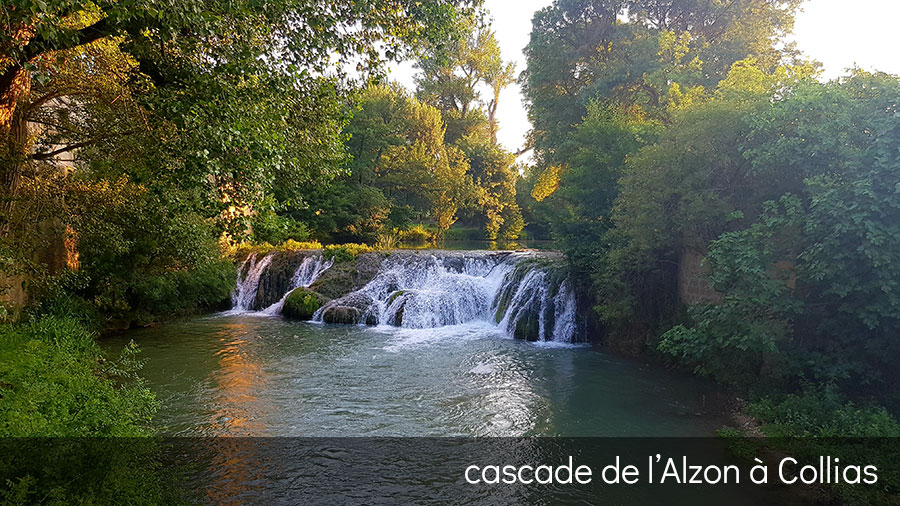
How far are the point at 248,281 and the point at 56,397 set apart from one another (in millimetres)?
14028

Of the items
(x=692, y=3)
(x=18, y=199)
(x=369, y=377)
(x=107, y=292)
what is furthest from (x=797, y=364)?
(x=692, y=3)

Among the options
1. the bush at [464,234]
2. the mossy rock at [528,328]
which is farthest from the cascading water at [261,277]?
the bush at [464,234]

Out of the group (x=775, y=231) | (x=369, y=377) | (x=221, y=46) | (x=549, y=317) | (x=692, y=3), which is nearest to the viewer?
(x=221, y=46)

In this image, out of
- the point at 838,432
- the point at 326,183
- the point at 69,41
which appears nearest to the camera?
the point at 69,41

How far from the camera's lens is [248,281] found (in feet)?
62.0

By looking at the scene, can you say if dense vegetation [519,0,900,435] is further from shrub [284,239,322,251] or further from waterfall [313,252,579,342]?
shrub [284,239,322,251]

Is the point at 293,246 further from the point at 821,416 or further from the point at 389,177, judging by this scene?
the point at 821,416

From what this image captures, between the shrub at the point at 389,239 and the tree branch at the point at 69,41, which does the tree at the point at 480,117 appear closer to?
the shrub at the point at 389,239

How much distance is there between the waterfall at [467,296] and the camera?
1333cm

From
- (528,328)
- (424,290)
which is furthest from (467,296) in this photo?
(528,328)

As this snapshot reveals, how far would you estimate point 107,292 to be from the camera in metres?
11.7

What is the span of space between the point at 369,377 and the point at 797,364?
6690mm

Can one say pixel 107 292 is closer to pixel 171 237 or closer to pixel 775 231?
pixel 171 237

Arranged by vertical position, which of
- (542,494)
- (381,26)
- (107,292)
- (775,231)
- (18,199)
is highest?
(381,26)
